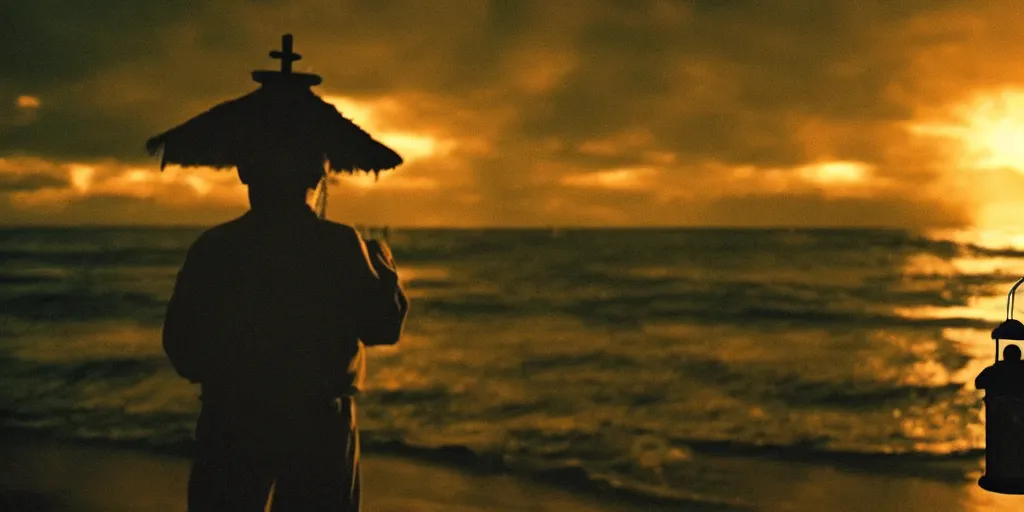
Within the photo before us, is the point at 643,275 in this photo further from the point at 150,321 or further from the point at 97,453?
the point at 97,453

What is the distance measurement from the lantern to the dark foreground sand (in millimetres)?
5923

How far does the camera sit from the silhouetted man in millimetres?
3266

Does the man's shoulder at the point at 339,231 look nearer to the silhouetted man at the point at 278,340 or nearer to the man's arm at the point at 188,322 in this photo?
the silhouetted man at the point at 278,340

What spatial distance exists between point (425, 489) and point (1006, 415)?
6807 mm

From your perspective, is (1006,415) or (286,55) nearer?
(1006,415)

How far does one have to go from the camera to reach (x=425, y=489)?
28.9 feet

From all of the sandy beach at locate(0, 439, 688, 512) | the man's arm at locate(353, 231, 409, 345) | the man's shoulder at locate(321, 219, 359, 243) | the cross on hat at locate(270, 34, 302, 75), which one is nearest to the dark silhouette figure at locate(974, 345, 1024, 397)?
the man's arm at locate(353, 231, 409, 345)

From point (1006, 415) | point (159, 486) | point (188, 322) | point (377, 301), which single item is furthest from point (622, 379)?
point (1006, 415)

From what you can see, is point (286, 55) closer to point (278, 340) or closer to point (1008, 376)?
point (278, 340)

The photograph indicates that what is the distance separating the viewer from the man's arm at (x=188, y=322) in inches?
128

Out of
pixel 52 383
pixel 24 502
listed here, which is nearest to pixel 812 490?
pixel 24 502

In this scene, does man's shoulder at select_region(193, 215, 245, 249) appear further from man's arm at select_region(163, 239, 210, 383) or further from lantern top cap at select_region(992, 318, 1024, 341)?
lantern top cap at select_region(992, 318, 1024, 341)

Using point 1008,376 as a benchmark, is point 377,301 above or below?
above

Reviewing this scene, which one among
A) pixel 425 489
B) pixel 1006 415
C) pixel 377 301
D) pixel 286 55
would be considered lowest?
pixel 425 489
